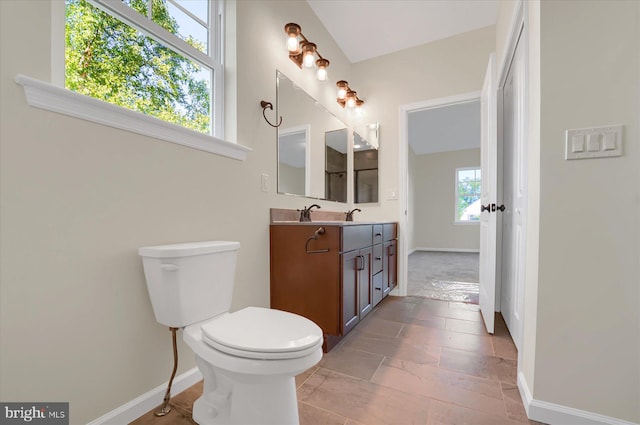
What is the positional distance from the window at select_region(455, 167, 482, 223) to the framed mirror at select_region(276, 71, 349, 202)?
213 inches

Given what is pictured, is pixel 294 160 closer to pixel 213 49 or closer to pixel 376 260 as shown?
pixel 213 49

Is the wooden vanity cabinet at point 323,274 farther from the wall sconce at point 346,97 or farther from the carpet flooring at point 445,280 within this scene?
the wall sconce at point 346,97

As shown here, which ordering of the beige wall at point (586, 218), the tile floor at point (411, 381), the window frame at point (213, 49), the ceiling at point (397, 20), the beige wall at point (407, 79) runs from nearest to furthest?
the beige wall at point (586, 218), the tile floor at point (411, 381), the window frame at point (213, 49), the ceiling at point (397, 20), the beige wall at point (407, 79)

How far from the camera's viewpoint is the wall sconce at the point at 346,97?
9.73 ft

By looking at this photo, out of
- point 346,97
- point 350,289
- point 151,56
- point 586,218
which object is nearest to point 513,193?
point 586,218

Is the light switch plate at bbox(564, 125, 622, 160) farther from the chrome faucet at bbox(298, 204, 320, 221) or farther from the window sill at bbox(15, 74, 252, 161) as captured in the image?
the window sill at bbox(15, 74, 252, 161)

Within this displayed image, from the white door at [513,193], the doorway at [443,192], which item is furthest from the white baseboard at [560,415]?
the doorway at [443,192]

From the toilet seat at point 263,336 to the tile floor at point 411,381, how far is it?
1.49 feet

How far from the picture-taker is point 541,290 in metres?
1.19

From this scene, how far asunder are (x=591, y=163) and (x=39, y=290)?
2.07 meters

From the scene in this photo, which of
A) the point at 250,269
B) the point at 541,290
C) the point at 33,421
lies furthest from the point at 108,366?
the point at 541,290

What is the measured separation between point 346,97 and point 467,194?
5.34 metres

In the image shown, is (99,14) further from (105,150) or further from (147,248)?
(147,248)

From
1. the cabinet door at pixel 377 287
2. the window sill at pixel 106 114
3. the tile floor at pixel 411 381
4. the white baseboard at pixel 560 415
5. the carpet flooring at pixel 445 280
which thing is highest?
the window sill at pixel 106 114
